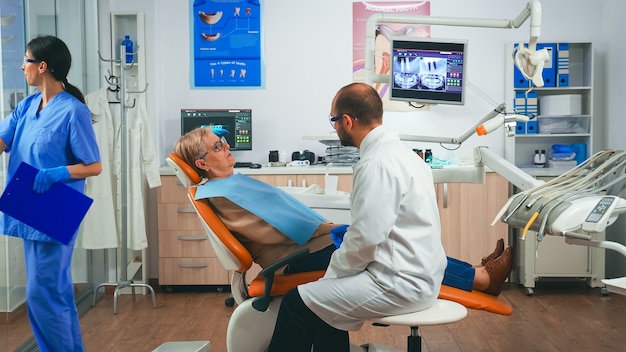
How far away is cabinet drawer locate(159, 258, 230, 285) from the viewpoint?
4613 millimetres

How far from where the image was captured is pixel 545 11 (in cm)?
501

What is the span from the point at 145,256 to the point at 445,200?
203 cm

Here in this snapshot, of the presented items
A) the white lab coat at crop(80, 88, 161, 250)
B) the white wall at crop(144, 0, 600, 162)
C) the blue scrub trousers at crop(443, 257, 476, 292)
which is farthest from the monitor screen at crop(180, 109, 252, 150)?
the blue scrub trousers at crop(443, 257, 476, 292)

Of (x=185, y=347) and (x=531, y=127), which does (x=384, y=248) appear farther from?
(x=531, y=127)

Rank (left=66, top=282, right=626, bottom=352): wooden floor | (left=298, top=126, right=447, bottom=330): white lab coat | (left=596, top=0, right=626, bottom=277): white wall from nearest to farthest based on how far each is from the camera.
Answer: (left=298, top=126, right=447, bottom=330): white lab coat → (left=66, top=282, right=626, bottom=352): wooden floor → (left=596, top=0, right=626, bottom=277): white wall

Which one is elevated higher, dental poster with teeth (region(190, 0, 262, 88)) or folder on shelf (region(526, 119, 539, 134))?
dental poster with teeth (region(190, 0, 262, 88))

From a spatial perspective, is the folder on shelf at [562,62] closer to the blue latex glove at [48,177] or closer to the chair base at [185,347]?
the chair base at [185,347]

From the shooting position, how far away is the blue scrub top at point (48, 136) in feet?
9.09

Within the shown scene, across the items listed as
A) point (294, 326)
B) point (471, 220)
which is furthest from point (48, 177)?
point (471, 220)

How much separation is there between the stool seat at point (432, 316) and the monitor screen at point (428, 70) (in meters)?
1.11

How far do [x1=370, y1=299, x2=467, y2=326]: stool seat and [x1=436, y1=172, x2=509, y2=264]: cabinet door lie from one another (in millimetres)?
2292

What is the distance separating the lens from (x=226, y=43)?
16.5 feet

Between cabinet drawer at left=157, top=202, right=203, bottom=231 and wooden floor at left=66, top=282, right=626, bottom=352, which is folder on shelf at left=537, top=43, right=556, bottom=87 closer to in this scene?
wooden floor at left=66, top=282, right=626, bottom=352

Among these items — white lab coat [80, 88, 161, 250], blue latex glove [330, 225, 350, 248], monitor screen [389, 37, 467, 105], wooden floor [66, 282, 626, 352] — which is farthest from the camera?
white lab coat [80, 88, 161, 250]
